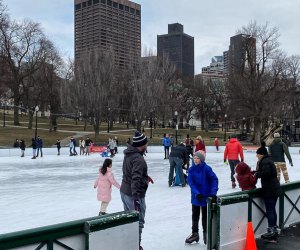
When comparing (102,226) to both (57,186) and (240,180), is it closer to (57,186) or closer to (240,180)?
(240,180)

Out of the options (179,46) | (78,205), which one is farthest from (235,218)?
(179,46)

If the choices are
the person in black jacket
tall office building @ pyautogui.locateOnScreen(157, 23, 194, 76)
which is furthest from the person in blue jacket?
tall office building @ pyautogui.locateOnScreen(157, 23, 194, 76)

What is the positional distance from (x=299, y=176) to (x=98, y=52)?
40.0 m

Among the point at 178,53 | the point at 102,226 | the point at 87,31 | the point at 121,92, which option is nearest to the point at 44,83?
the point at 121,92

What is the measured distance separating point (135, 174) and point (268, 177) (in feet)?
8.06

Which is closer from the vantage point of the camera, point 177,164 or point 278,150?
point 278,150

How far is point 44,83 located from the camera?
60719 mm

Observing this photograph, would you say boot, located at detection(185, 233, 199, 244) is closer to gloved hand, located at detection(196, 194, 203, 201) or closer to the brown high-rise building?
gloved hand, located at detection(196, 194, 203, 201)

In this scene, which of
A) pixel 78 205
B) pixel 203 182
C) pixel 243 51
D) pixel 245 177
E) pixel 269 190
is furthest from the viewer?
pixel 243 51

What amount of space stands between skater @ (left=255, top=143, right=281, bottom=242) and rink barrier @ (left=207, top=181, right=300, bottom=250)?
0.42 ft

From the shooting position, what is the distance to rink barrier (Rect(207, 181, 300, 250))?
581 centimetres

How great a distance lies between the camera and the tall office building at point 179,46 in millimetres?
161000

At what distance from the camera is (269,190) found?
22.0 feet

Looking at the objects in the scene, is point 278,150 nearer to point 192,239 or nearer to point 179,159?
point 179,159
